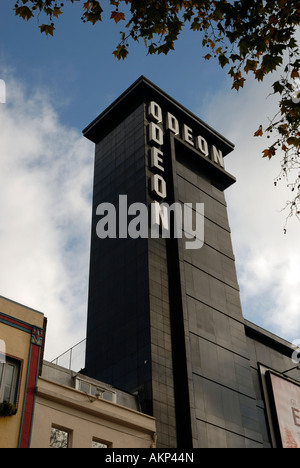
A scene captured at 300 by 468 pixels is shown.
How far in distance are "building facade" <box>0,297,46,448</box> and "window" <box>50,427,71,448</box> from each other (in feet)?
8.33

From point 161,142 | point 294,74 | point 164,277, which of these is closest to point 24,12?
point 294,74

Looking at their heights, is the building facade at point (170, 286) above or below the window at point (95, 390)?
above

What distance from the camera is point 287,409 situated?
45.4m

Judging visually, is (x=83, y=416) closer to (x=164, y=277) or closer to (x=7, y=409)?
(x=7, y=409)

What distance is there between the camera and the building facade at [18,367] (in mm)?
24812

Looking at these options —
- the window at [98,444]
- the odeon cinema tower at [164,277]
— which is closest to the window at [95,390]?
the odeon cinema tower at [164,277]

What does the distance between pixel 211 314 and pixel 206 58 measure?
2683cm

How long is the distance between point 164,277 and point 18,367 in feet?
56.3

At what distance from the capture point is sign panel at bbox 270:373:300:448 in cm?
4328

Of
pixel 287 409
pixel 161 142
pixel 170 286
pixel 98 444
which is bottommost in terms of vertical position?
pixel 98 444

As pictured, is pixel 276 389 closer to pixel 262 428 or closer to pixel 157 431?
pixel 262 428

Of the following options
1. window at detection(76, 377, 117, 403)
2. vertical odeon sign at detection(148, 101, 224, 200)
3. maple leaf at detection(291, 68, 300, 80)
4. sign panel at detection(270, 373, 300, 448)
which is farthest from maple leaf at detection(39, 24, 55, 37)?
sign panel at detection(270, 373, 300, 448)

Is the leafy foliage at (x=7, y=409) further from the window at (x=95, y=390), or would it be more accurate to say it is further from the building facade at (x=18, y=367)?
the window at (x=95, y=390)

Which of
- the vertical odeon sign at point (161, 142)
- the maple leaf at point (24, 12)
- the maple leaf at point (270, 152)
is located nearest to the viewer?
the maple leaf at point (24, 12)
